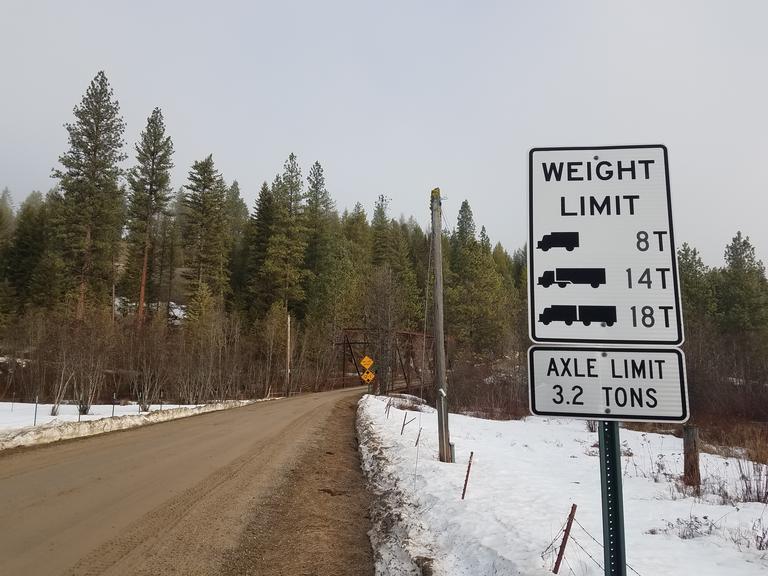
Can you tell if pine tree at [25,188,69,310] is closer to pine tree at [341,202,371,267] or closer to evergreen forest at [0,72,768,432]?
evergreen forest at [0,72,768,432]

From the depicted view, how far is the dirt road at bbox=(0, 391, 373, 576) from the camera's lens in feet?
16.8

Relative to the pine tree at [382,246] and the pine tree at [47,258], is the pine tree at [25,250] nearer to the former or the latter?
the pine tree at [47,258]

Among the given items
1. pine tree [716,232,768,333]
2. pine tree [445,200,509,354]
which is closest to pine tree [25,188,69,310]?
pine tree [445,200,509,354]

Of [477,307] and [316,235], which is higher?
[316,235]

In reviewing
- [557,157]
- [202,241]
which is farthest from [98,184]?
[557,157]

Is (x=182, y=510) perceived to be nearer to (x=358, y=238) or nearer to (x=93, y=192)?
(x=93, y=192)

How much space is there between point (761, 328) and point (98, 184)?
199 feet

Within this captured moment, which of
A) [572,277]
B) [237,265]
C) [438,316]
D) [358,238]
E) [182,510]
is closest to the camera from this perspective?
[572,277]

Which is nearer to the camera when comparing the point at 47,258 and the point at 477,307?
the point at 47,258

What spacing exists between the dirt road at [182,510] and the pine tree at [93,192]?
92.4 feet

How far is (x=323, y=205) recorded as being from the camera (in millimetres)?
66375

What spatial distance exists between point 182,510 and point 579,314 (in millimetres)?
6591

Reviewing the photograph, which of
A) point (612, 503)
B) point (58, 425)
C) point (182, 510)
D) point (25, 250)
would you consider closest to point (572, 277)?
point (612, 503)

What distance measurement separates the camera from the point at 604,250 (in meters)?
2.27
